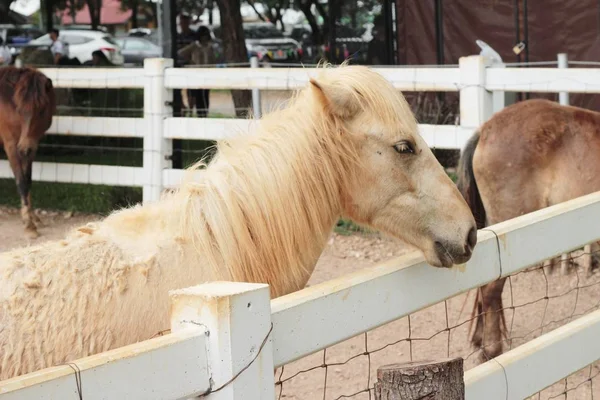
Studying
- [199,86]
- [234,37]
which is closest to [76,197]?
[199,86]

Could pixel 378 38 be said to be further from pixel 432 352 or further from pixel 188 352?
pixel 188 352

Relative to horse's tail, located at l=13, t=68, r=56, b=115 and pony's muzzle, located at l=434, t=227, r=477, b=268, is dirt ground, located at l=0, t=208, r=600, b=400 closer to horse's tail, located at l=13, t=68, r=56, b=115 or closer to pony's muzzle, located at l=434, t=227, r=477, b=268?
pony's muzzle, located at l=434, t=227, r=477, b=268

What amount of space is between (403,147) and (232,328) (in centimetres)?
131

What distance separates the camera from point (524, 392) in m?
2.85

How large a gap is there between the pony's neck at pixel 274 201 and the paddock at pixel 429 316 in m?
0.28

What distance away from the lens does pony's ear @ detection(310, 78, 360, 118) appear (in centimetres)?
281

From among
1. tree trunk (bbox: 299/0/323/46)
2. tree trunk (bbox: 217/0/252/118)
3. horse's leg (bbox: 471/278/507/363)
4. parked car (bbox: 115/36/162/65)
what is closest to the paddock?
horse's leg (bbox: 471/278/507/363)

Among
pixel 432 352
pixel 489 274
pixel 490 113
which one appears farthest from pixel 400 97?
pixel 490 113

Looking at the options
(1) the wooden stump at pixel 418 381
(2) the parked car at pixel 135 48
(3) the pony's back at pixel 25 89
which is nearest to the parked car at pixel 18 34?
(2) the parked car at pixel 135 48

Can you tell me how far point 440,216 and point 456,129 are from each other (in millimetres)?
4203

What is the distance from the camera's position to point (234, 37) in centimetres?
1239

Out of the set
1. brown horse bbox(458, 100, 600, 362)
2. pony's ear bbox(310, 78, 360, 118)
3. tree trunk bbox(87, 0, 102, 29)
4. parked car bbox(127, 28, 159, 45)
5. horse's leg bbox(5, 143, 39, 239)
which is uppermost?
tree trunk bbox(87, 0, 102, 29)

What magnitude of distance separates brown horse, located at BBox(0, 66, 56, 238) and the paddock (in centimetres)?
380

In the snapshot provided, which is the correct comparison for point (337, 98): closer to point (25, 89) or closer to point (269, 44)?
point (25, 89)
